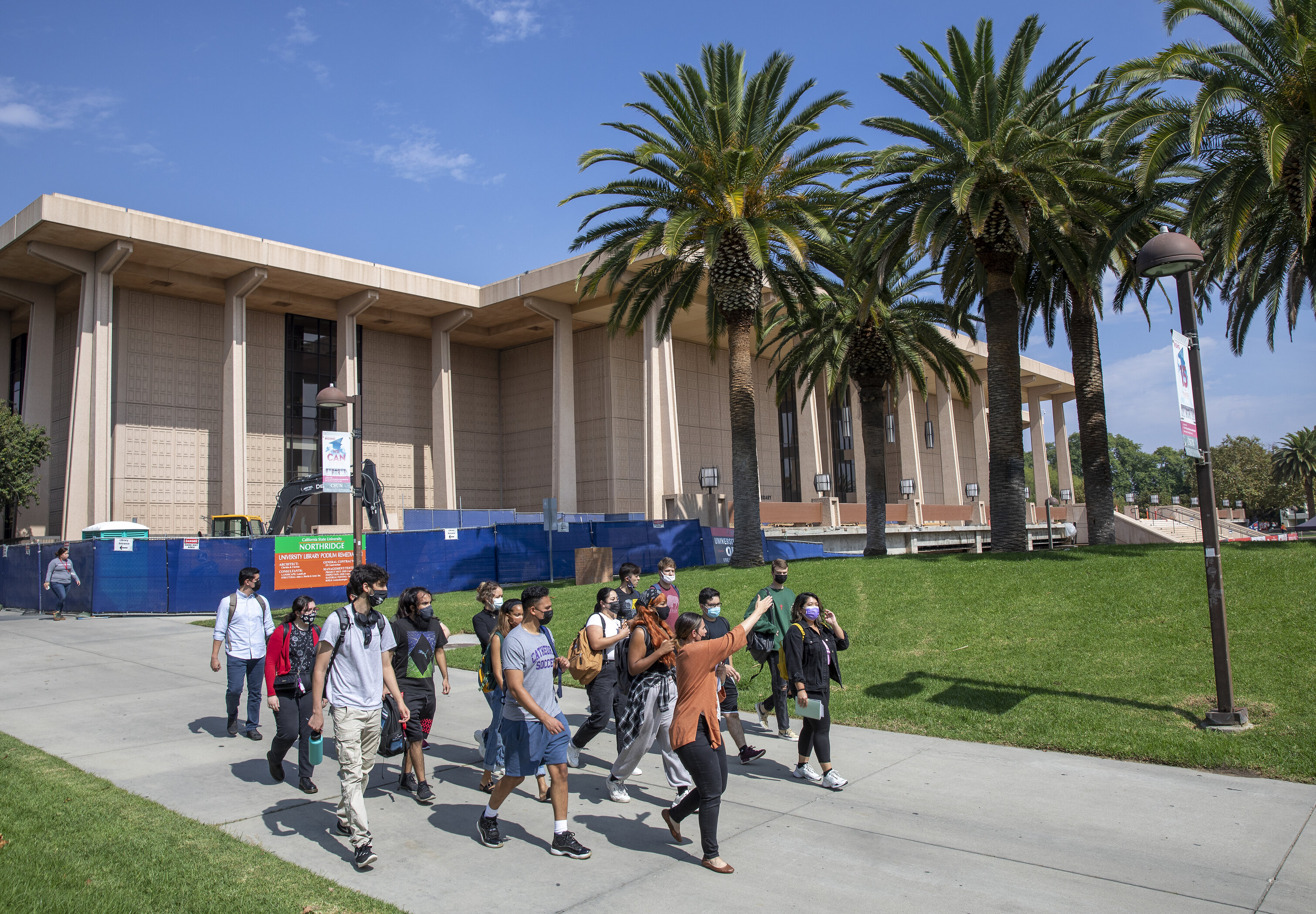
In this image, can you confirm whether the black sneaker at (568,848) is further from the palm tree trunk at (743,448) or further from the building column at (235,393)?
the building column at (235,393)

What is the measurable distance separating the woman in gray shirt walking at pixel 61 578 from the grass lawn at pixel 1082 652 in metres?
10.1

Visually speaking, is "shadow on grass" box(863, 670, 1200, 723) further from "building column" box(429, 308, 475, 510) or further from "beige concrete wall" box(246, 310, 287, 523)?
"beige concrete wall" box(246, 310, 287, 523)

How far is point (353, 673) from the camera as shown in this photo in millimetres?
6027

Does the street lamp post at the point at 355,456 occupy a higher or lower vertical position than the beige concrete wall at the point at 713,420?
lower

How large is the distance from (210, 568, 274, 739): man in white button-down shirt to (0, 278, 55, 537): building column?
99.9 ft

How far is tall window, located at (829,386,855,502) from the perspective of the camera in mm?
57375

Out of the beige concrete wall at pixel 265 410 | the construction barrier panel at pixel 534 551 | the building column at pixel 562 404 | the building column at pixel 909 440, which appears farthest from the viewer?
the building column at pixel 909 440

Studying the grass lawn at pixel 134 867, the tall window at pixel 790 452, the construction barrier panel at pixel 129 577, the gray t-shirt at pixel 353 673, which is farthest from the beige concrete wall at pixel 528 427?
the gray t-shirt at pixel 353 673

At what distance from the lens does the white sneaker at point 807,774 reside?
753 centimetres

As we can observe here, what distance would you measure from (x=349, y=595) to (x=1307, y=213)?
639 inches

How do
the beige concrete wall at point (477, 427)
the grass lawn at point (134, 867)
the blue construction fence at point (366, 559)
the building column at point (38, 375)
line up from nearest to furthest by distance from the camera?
the grass lawn at point (134, 867)
the blue construction fence at point (366, 559)
the building column at point (38, 375)
the beige concrete wall at point (477, 427)

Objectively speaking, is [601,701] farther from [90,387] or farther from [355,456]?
[90,387]

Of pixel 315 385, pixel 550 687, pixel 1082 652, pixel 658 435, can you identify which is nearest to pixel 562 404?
pixel 658 435

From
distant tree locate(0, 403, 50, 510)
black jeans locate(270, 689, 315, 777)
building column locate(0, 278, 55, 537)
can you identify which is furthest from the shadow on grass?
building column locate(0, 278, 55, 537)
